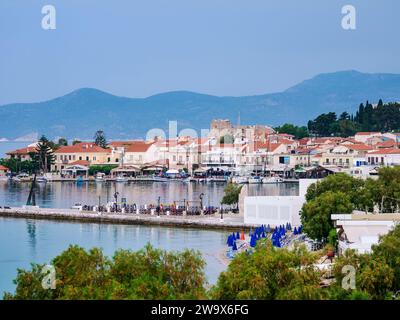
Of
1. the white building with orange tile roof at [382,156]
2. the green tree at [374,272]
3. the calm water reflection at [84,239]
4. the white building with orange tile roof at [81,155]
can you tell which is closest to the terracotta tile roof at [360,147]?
the white building with orange tile roof at [382,156]

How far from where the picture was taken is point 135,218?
17.4 meters

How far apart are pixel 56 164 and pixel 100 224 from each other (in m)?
21.4

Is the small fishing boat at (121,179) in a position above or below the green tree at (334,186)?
below

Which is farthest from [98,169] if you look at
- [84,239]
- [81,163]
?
[84,239]

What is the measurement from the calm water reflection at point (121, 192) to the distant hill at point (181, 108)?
95.5 feet

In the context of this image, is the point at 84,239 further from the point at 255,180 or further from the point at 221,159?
the point at 221,159

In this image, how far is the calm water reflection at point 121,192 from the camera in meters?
23.7

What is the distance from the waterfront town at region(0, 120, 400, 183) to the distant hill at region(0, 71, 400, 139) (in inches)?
830

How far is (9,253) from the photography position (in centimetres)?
1334

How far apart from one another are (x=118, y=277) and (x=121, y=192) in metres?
21.2

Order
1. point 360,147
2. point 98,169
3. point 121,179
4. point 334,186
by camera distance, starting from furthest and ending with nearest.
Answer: point 98,169, point 360,147, point 121,179, point 334,186

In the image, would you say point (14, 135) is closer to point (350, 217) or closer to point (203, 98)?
point (203, 98)
